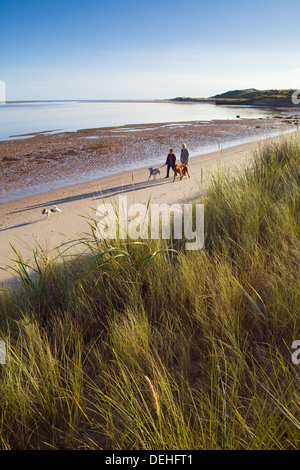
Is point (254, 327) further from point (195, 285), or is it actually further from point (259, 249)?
point (259, 249)

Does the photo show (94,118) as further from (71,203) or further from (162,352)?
(162,352)

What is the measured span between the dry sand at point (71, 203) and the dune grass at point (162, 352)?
2.08 metres

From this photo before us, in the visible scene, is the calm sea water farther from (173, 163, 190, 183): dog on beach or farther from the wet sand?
(173, 163, 190, 183): dog on beach

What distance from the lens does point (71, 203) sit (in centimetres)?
1012

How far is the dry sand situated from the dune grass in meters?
2.08

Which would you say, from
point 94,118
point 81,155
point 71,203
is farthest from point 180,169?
point 94,118

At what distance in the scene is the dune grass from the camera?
165 centimetres

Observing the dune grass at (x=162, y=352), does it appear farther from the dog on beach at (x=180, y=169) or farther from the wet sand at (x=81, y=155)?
the dog on beach at (x=180, y=169)

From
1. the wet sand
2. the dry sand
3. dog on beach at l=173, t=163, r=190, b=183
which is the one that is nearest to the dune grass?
the dry sand

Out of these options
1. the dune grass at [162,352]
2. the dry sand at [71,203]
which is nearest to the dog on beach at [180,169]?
the dry sand at [71,203]

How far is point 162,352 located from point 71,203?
857 centimetres

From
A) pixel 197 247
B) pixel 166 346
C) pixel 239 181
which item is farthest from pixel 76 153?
pixel 166 346

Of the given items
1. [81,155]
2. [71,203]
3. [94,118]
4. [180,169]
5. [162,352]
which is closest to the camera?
[162,352]
